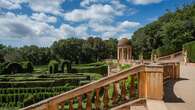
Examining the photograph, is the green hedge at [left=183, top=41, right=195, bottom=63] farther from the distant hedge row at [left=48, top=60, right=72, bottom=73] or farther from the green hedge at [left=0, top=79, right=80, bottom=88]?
the distant hedge row at [left=48, top=60, right=72, bottom=73]

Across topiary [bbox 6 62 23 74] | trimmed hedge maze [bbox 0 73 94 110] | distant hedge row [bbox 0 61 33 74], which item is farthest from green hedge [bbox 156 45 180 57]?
trimmed hedge maze [bbox 0 73 94 110]

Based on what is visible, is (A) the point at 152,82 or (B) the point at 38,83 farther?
(B) the point at 38,83

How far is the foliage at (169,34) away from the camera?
2021 inches

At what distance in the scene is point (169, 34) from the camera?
53406mm

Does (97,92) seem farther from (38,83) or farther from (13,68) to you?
(13,68)

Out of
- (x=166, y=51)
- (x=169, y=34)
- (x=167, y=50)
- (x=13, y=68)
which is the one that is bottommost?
(x=13, y=68)

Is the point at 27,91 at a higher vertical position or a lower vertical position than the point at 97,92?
lower

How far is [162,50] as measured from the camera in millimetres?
52969

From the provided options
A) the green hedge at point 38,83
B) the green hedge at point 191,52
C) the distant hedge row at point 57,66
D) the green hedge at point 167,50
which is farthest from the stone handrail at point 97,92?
the green hedge at point 167,50

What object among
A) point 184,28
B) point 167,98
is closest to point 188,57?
point 184,28

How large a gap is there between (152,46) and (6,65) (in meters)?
33.6

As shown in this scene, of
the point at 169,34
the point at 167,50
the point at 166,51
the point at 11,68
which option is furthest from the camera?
the point at 169,34

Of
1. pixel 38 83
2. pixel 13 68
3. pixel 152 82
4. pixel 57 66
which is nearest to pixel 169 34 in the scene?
pixel 57 66

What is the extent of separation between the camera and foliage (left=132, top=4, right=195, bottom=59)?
5134 cm
